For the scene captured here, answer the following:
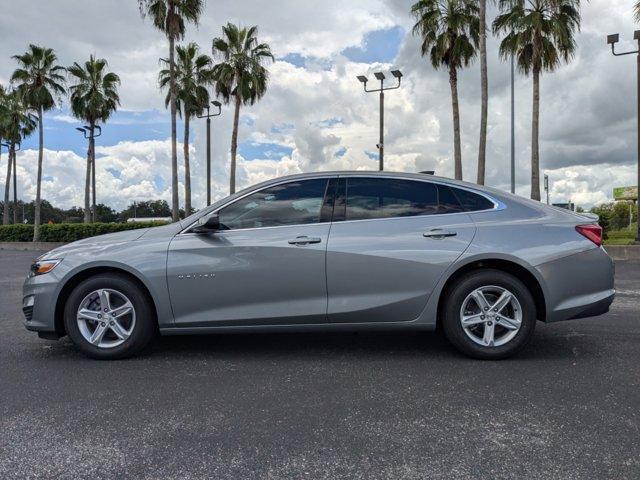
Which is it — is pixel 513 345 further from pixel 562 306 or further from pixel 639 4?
pixel 639 4

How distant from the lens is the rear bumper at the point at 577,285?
4.25 meters

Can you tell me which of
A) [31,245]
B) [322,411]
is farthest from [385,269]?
[31,245]

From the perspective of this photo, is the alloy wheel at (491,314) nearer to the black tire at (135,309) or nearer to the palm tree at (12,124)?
the black tire at (135,309)

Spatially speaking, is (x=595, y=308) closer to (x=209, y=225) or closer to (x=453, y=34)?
(x=209, y=225)

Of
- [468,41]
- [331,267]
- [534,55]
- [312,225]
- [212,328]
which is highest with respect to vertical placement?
[468,41]

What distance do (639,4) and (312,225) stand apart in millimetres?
18892

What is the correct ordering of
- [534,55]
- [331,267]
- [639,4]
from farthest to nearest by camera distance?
[534,55], [639,4], [331,267]

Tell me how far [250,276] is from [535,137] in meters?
19.6

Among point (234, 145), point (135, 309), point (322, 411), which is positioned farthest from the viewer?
point (234, 145)

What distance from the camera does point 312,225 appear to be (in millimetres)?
4379

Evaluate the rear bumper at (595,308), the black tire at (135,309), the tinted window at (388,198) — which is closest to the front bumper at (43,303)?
the black tire at (135,309)

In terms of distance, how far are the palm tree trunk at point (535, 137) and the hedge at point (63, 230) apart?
1744 cm

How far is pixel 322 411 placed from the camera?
10.7 ft

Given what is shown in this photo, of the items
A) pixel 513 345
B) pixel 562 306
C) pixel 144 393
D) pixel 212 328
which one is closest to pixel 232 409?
pixel 144 393
